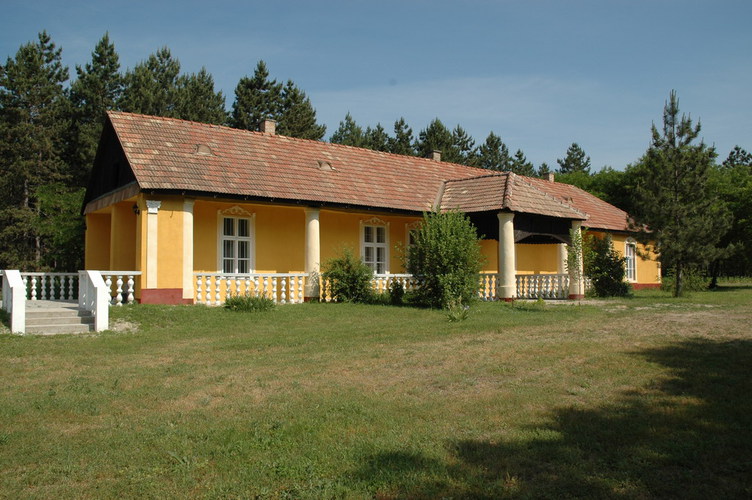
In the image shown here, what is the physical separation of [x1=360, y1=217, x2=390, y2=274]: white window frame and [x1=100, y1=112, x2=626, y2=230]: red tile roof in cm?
121

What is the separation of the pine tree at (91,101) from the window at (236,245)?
1755 centimetres

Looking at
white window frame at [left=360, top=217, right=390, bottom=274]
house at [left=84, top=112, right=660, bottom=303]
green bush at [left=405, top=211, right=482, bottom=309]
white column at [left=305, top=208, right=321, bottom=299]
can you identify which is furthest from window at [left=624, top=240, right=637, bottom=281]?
white column at [left=305, top=208, right=321, bottom=299]

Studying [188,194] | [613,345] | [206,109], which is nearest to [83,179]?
[206,109]

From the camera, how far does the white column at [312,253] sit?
18688mm

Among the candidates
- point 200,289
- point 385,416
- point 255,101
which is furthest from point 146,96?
point 385,416

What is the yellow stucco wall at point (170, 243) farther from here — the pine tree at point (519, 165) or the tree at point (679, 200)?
the pine tree at point (519, 165)

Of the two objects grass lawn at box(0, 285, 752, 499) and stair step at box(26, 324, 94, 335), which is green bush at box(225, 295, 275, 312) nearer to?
stair step at box(26, 324, 94, 335)

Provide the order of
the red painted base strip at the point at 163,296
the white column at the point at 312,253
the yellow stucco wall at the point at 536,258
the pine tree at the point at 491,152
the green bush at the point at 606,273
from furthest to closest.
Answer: the pine tree at the point at 491,152, the yellow stucco wall at the point at 536,258, the green bush at the point at 606,273, the white column at the point at 312,253, the red painted base strip at the point at 163,296

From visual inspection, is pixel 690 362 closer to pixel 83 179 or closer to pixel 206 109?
pixel 83 179

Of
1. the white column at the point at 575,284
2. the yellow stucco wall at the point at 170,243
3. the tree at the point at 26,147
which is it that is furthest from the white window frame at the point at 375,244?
the tree at the point at 26,147

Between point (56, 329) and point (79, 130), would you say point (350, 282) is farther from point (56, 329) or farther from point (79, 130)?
point (79, 130)

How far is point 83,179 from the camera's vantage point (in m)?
34.2

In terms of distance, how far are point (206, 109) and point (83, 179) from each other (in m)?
10.5

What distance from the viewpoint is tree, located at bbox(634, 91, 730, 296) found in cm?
2122
